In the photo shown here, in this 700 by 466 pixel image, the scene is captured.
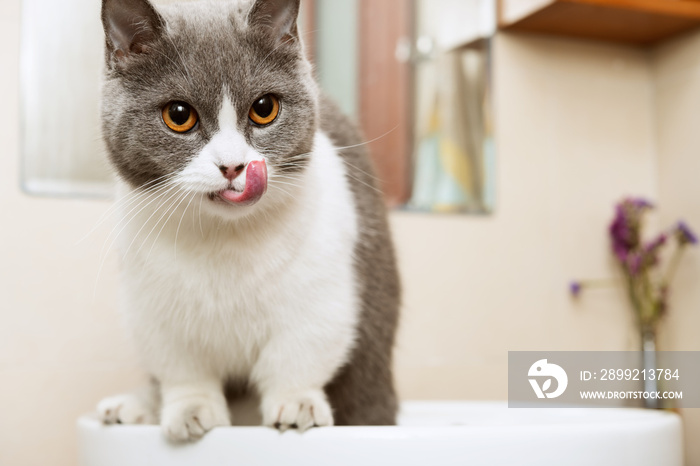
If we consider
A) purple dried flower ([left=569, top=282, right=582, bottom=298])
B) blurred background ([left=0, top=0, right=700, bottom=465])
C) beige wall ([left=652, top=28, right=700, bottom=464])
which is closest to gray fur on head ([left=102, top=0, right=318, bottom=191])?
blurred background ([left=0, top=0, right=700, bottom=465])

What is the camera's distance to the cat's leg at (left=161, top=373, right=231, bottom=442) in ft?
2.31

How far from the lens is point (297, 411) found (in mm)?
730

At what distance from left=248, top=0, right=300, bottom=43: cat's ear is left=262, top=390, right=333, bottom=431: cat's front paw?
448 millimetres

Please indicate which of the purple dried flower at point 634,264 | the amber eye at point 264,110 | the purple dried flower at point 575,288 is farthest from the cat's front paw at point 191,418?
the purple dried flower at point 634,264

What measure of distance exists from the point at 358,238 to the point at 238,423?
13.2 inches

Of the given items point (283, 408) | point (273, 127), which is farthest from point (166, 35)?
point (283, 408)

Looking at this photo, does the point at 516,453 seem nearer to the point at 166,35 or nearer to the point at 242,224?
the point at 242,224

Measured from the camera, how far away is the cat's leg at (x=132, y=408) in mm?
836

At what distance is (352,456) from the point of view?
634 mm

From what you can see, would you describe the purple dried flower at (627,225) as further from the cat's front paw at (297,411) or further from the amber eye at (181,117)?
the amber eye at (181,117)

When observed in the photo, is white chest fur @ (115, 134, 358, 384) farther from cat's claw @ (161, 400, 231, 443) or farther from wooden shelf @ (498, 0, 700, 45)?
wooden shelf @ (498, 0, 700, 45)

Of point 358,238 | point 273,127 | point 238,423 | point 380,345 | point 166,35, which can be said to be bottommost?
point 238,423

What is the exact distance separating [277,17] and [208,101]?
165 mm

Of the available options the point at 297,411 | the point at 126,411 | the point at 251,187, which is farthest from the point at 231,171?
the point at 126,411
